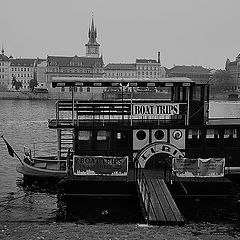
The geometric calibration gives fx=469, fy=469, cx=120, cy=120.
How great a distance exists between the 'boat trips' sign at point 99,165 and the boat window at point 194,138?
434cm

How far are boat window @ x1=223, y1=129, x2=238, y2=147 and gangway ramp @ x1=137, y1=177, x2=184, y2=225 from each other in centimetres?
462

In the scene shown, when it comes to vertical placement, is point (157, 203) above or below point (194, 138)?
below

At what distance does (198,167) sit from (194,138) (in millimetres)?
2684

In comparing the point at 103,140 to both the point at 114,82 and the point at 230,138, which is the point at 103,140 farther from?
the point at 230,138

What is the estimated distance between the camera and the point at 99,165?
21750 millimetres

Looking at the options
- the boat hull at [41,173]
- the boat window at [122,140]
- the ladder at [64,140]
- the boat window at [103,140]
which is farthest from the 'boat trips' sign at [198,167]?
the ladder at [64,140]

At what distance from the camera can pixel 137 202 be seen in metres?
22.1

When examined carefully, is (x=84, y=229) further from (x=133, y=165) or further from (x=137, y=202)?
(x=133, y=165)

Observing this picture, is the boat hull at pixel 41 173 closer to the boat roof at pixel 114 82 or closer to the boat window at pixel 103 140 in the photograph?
the boat window at pixel 103 140

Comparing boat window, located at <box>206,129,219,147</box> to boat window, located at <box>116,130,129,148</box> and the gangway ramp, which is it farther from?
boat window, located at <box>116,130,129,148</box>

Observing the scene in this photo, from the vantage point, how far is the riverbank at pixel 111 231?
1730 centimetres

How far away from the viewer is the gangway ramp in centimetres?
1822

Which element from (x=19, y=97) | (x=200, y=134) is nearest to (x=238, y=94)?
(x=19, y=97)

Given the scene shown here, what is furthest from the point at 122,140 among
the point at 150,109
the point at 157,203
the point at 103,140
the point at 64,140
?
the point at 64,140
